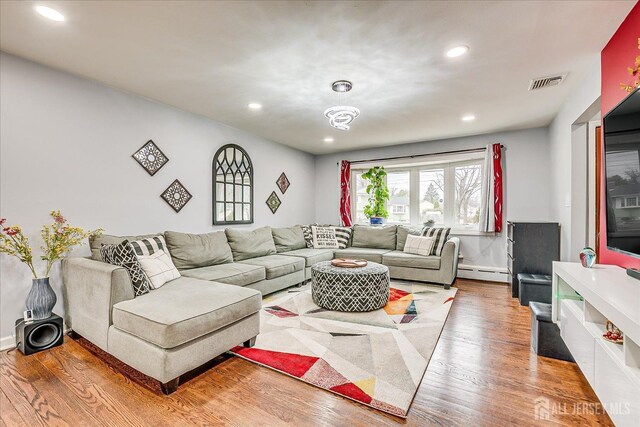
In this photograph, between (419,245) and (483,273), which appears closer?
(419,245)

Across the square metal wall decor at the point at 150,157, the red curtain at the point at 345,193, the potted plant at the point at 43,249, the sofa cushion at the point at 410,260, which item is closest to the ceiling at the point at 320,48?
the square metal wall decor at the point at 150,157

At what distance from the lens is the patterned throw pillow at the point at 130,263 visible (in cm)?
229

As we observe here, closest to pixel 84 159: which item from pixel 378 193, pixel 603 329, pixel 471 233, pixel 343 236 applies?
pixel 343 236

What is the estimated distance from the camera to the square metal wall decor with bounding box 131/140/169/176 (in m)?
3.30

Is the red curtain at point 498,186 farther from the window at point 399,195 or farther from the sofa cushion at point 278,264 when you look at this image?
the sofa cushion at point 278,264

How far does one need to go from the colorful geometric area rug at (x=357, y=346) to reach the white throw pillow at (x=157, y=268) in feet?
3.03

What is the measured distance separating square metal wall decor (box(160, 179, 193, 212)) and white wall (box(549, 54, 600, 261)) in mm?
4326

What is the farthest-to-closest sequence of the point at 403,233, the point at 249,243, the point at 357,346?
the point at 403,233 < the point at 249,243 < the point at 357,346

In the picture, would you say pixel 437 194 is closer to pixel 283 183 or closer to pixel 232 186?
pixel 283 183

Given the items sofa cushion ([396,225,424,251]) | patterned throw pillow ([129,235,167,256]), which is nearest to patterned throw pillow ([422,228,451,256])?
sofa cushion ([396,225,424,251])

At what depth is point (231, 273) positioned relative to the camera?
3.22m

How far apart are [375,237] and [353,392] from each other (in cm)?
365

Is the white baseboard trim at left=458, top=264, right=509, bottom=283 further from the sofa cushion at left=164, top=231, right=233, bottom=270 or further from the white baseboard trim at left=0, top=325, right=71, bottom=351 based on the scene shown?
the white baseboard trim at left=0, top=325, right=71, bottom=351

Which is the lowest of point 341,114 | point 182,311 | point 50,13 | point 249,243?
point 182,311
